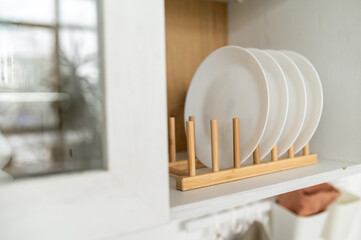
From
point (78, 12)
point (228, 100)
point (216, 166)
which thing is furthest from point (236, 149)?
point (78, 12)

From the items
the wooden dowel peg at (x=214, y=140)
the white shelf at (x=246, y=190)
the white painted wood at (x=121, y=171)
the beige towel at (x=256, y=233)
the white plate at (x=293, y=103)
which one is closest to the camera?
the white painted wood at (x=121, y=171)

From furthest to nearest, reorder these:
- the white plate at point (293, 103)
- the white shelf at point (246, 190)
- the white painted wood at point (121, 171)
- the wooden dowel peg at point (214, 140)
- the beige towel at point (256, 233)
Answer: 1. the beige towel at point (256, 233)
2. the white plate at point (293, 103)
3. the wooden dowel peg at point (214, 140)
4. the white shelf at point (246, 190)
5. the white painted wood at point (121, 171)

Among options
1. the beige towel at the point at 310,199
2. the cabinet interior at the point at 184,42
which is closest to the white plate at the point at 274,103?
the cabinet interior at the point at 184,42

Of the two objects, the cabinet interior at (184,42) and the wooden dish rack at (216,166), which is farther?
the cabinet interior at (184,42)

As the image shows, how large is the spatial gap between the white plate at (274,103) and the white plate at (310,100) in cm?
12

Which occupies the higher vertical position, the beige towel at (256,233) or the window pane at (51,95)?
the window pane at (51,95)

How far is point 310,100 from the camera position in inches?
32.0

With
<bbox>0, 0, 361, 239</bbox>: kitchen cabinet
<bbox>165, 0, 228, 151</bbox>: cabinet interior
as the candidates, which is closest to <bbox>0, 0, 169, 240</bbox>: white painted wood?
<bbox>0, 0, 361, 239</bbox>: kitchen cabinet

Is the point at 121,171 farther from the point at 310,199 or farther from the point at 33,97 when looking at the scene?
the point at 310,199

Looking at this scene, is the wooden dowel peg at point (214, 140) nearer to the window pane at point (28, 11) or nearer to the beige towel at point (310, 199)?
the window pane at point (28, 11)

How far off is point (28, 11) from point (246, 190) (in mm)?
459

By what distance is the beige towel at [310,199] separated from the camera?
102 cm

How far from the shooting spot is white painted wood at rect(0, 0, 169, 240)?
1.21 ft

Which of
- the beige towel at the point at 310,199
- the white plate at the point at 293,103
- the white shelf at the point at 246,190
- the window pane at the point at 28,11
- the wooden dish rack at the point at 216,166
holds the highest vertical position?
the window pane at the point at 28,11
